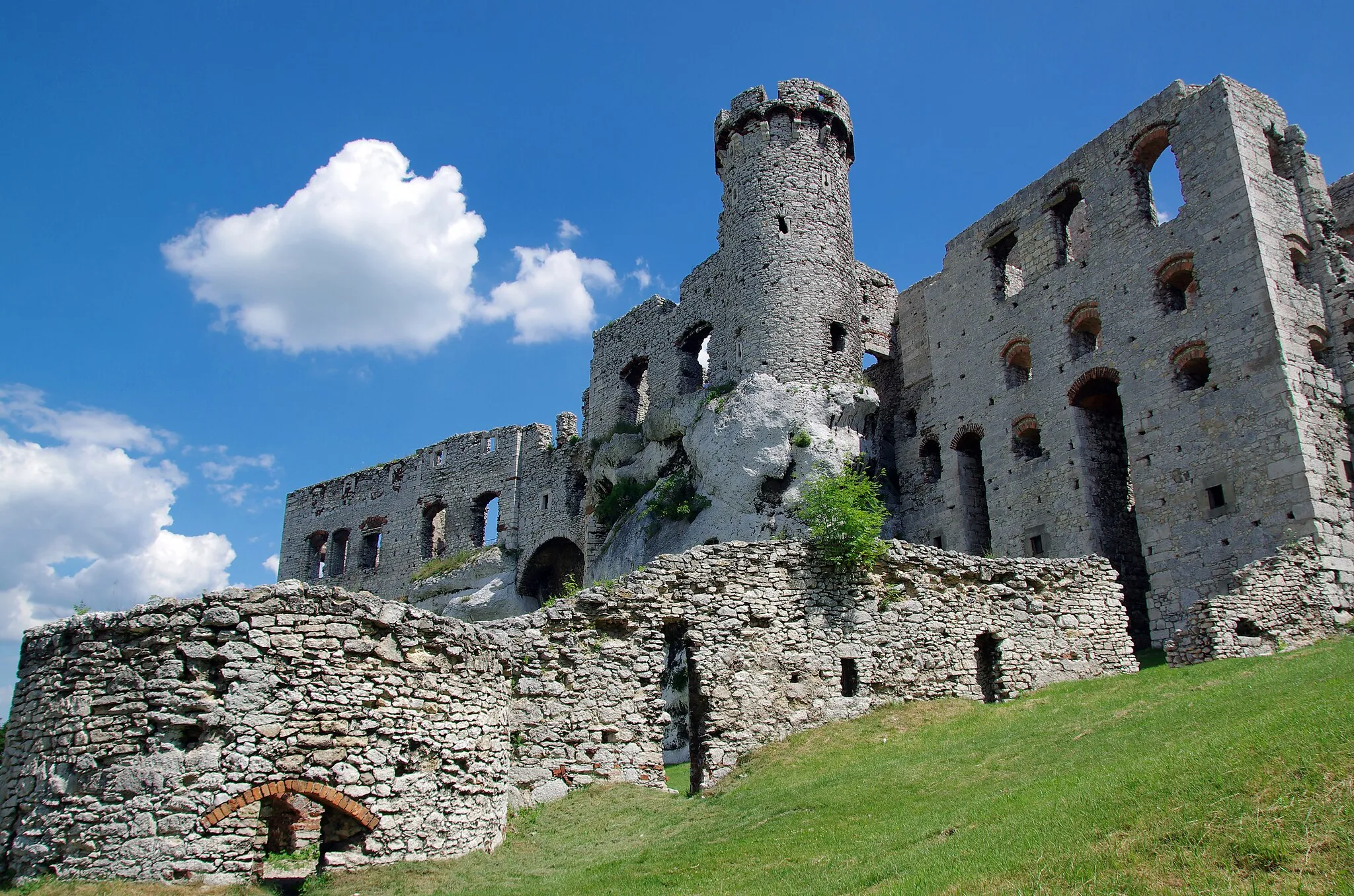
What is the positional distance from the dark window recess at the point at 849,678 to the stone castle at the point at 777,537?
70 millimetres

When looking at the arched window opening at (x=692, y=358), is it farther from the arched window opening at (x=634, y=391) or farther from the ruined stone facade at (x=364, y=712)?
the ruined stone facade at (x=364, y=712)

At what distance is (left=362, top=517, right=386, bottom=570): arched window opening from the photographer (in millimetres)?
43125

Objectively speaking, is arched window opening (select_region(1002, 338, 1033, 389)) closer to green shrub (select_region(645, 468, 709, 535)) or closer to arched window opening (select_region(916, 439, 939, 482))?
arched window opening (select_region(916, 439, 939, 482))

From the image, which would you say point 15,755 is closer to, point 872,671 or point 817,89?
point 872,671

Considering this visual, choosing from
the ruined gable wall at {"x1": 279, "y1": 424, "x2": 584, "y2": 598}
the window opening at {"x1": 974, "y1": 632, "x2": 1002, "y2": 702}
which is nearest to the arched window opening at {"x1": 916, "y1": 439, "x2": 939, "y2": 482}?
the ruined gable wall at {"x1": 279, "y1": 424, "x2": 584, "y2": 598}

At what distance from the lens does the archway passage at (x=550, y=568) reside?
3659 centimetres

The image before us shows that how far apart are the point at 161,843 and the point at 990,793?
824 centimetres

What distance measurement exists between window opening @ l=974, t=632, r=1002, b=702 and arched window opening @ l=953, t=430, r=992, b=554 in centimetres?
1159

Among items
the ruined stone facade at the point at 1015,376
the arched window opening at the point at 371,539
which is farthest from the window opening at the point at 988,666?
the arched window opening at the point at 371,539

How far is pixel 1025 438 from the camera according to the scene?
93.7 feet

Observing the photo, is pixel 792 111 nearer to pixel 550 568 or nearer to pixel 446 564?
pixel 550 568

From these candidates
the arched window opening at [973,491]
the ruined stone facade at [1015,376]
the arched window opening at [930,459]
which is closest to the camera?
the ruined stone facade at [1015,376]

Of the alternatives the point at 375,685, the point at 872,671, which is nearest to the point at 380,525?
the point at 872,671

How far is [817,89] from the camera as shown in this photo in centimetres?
3219
